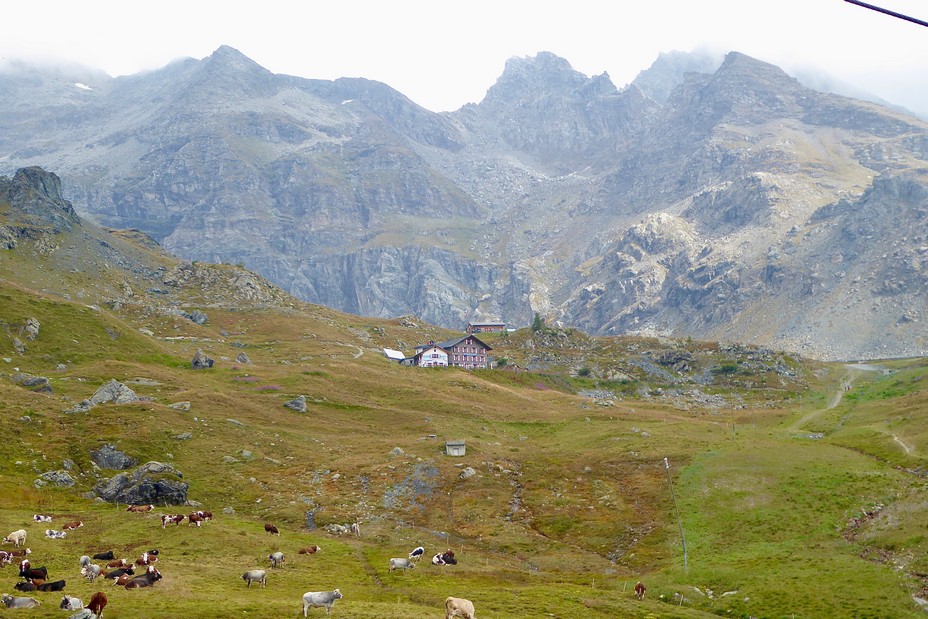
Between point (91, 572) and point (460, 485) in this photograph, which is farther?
point (460, 485)

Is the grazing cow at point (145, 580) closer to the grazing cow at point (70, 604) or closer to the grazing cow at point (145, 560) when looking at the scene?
the grazing cow at point (145, 560)

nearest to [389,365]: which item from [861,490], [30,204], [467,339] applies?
[467,339]

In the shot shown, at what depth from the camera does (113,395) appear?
286 ft

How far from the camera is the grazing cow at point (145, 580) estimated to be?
3588 centimetres

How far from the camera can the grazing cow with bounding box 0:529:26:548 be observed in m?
44.6

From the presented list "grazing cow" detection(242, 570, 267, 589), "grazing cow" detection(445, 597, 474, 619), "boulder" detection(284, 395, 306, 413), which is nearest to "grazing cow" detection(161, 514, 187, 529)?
"grazing cow" detection(242, 570, 267, 589)

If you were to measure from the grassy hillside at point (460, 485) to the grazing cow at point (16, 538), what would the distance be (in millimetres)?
1668

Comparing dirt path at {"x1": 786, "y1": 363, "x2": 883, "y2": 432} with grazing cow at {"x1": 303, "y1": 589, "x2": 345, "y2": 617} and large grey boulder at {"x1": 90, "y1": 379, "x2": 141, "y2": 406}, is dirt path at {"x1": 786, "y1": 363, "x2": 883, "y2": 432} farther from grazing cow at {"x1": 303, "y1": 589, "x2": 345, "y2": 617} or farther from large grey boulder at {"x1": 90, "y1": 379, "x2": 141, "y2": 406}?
large grey boulder at {"x1": 90, "y1": 379, "x2": 141, "y2": 406}

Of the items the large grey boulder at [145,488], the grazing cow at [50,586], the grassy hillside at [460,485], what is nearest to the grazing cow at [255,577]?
the grassy hillside at [460,485]

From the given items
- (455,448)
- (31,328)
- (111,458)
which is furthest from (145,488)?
(31,328)

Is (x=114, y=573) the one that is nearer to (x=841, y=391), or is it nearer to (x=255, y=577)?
(x=255, y=577)

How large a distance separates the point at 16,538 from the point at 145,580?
15.3 metres

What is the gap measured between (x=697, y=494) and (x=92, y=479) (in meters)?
62.5

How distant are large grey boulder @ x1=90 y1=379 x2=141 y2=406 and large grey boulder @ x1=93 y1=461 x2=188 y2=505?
67.6ft
